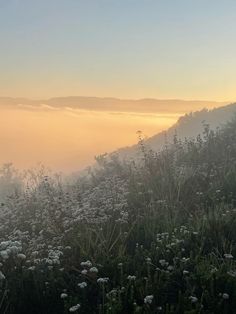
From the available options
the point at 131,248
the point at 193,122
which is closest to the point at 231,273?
the point at 131,248

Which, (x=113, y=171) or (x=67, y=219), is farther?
(x=113, y=171)

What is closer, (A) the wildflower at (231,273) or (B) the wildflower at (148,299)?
(B) the wildflower at (148,299)

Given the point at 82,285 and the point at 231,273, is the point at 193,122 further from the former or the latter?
the point at 82,285

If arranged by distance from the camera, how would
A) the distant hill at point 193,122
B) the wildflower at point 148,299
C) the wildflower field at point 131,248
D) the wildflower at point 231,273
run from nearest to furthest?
the wildflower at point 148,299
the wildflower field at point 131,248
the wildflower at point 231,273
the distant hill at point 193,122

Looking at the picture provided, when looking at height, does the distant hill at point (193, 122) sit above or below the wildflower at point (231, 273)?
below

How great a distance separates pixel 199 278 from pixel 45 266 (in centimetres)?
200

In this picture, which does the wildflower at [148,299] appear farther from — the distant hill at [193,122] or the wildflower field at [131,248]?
the distant hill at [193,122]

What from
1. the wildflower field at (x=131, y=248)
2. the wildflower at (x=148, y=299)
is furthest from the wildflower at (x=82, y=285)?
the wildflower at (x=148, y=299)

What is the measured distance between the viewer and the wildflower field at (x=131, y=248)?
5.25m

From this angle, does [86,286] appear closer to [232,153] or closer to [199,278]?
[199,278]

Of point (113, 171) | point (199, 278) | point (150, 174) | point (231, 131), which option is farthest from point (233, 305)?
point (231, 131)

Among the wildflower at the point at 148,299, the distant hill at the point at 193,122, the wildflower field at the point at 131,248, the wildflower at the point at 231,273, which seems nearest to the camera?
the wildflower at the point at 148,299

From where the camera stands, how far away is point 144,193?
9.55 metres

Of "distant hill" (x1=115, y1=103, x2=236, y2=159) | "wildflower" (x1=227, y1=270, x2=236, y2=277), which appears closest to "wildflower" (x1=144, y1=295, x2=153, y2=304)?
"wildflower" (x1=227, y1=270, x2=236, y2=277)
